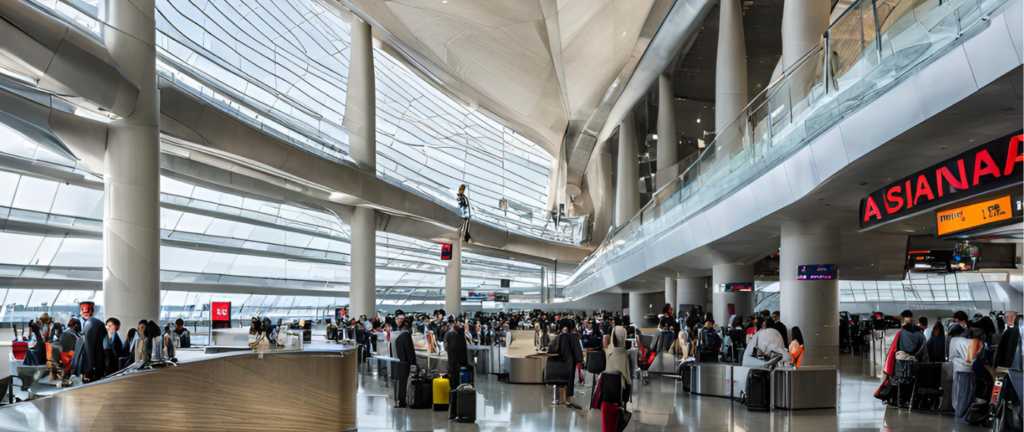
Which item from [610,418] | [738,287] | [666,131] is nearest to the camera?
[610,418]

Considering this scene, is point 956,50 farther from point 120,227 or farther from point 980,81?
point 120,227

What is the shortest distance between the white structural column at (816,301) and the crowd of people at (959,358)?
8.93 feet

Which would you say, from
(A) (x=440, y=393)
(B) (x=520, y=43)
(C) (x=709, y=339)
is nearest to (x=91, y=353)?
(A) (x=440, y=393)

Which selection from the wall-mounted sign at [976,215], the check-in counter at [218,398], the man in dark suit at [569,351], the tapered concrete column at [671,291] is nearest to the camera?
the check-in counter at [218,398]

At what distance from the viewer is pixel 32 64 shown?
1063cm

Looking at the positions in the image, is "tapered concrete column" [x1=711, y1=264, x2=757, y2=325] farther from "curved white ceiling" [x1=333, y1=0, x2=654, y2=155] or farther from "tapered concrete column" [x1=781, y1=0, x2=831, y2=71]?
"curved white ceiling" [x1=333, y1=0, x2=654, y2=155]

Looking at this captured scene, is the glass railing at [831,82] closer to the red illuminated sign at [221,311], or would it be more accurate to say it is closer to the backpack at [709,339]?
the backpack at [709,339]

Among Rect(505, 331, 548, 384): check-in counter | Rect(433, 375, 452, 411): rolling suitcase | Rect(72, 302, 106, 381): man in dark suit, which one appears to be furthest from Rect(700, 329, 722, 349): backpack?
Rect(72, 302, 106, 381): man in dark suit

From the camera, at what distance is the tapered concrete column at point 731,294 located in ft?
79.5

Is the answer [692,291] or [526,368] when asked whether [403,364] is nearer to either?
[526,368]

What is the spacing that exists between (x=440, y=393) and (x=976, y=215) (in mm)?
7850

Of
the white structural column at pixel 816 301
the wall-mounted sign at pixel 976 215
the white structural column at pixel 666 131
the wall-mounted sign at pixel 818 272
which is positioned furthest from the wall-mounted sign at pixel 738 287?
the wall-mounted sign at pixel 976 215

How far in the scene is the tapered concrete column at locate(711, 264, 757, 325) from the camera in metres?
24.2

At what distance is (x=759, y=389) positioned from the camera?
11883 millimetres
